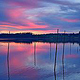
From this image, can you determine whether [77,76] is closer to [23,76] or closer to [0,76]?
[23,76]

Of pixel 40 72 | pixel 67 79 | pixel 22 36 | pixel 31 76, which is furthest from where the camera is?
pixel 22 36

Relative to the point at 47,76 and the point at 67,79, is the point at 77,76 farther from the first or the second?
the point at 47,76

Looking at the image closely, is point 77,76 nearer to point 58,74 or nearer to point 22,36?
point 58,74

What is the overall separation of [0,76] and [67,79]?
665 cm

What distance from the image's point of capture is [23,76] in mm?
19828

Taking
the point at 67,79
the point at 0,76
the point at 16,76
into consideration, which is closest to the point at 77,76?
the point at 67,79

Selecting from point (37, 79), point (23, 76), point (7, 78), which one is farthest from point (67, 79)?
point (7, 78)

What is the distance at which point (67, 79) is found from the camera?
18.8 meters

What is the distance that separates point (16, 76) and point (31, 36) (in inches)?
6439

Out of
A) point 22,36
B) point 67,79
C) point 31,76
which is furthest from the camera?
point 22,36

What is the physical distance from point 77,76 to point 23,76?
18.0 feet

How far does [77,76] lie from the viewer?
19766 mm

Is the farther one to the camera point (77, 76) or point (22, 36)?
point (22, 36)

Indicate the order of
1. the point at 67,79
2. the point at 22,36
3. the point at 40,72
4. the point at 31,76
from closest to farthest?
the point at 67,79 < the point at 31,76 < the point at 40,72 < the point at 22,36
